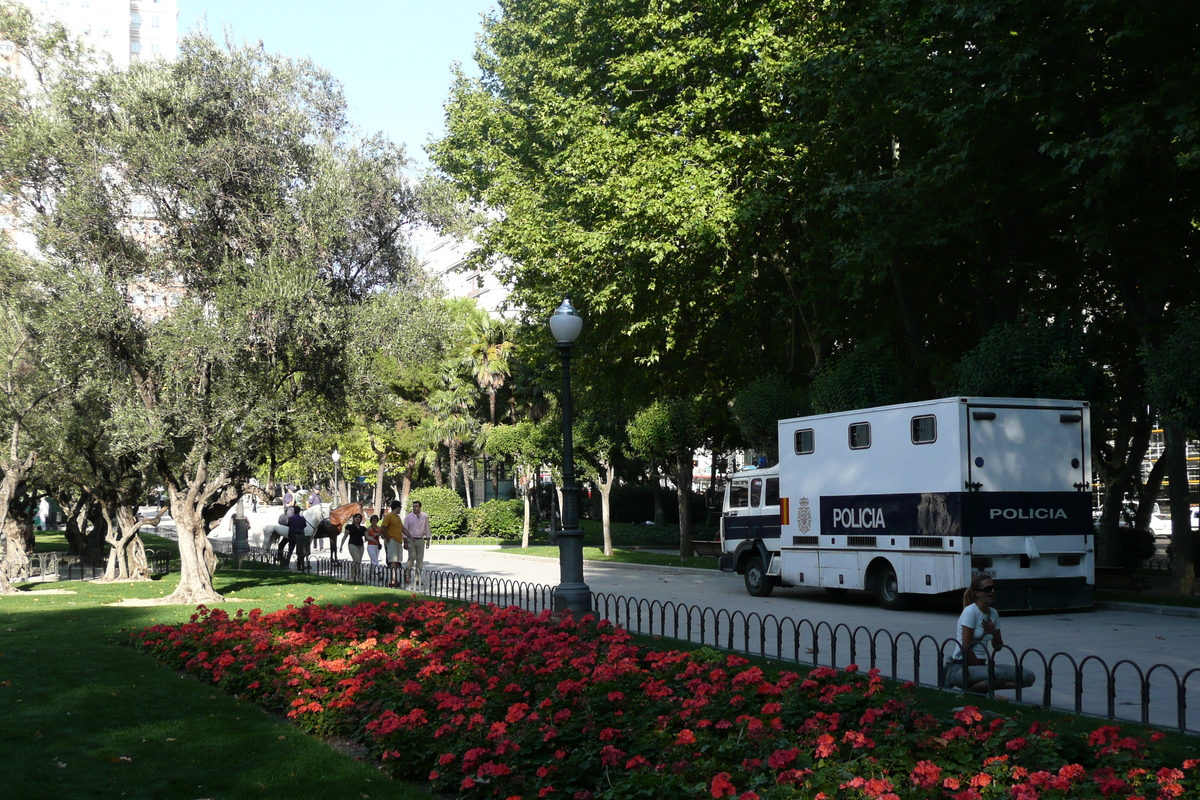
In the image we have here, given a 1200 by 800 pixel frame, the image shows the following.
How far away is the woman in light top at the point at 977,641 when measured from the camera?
9664 mm

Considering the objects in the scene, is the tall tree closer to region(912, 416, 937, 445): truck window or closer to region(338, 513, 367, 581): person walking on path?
region(338, 513, 367, 581): person walking on path

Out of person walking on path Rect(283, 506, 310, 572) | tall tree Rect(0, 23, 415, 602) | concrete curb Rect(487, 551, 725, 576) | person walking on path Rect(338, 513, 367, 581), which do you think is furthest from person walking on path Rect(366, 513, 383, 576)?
concrete curb Rect(487, 551, 725, 576)

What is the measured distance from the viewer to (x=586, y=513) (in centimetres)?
5734

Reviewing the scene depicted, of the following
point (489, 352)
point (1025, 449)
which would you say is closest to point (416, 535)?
point (1025, 449)

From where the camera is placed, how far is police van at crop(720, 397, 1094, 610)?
17.1 metres

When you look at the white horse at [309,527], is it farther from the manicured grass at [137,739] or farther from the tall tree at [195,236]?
the manicured grass at [137,739]

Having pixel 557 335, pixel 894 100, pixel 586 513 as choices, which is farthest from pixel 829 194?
pixel 586 513

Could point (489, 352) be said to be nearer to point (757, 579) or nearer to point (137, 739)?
point (757, 579)

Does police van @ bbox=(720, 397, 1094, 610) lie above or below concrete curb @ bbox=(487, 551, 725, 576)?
above

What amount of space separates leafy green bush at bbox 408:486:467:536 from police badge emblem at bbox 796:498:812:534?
30.3 metres

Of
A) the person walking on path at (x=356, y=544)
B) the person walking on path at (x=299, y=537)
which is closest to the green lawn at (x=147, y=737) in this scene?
the person walking on path at (x=356, y=544)

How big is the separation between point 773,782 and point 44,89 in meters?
18.4

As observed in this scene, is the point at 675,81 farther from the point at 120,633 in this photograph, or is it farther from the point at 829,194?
the point at 120,633

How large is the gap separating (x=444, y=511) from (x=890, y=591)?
108 ft
